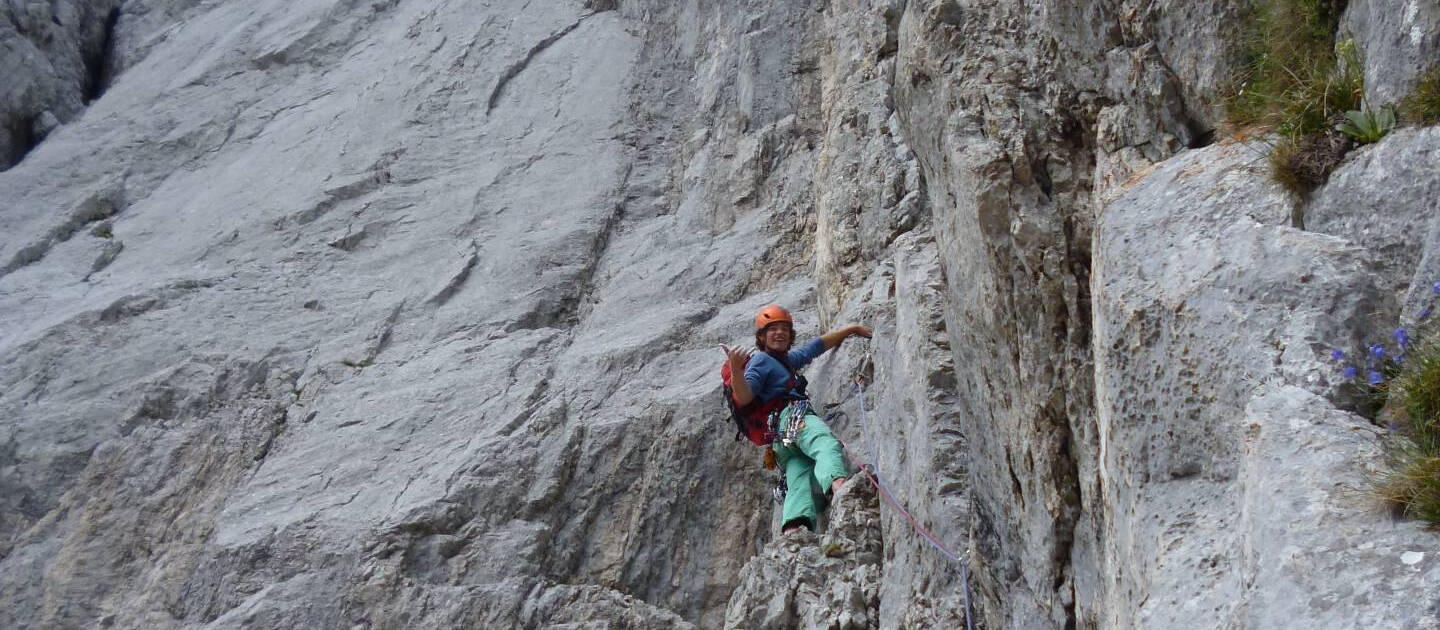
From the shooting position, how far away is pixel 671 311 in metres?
11.5

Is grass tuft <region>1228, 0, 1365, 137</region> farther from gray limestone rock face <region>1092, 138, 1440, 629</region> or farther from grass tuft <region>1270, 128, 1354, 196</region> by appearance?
gray limestone rock face <region>1092, 138, 1440, 629</region>

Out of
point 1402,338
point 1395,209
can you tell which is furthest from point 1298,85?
point 1402,338

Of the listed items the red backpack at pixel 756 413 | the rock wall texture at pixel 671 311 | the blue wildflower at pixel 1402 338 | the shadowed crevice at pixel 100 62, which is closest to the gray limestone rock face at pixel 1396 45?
the rock wall texture at pixel 671 311

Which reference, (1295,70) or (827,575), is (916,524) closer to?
(827,575)

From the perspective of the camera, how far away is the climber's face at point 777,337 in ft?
31.2

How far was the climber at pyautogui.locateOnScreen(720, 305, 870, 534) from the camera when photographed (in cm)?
839

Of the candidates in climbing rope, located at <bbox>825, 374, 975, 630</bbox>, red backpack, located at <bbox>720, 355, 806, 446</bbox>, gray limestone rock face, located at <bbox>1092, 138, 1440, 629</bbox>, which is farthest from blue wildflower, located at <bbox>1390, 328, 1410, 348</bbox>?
red backpack, located at <bbox>720, 355, 806, 446</bbox>

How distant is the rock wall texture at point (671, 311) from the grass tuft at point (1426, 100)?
0.05 metres

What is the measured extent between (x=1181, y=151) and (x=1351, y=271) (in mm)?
1295

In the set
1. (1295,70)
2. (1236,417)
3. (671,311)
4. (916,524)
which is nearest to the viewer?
(1236,417)

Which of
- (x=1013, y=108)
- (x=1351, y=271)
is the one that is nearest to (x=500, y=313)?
(x=1013, y=108)

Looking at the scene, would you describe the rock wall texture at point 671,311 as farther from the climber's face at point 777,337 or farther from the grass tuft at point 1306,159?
the climber's face at point 777,337

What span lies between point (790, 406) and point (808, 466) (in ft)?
1.61

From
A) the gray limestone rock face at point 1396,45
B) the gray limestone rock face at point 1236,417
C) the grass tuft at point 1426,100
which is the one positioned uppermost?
the gray limestone rock face at point 1396,45
